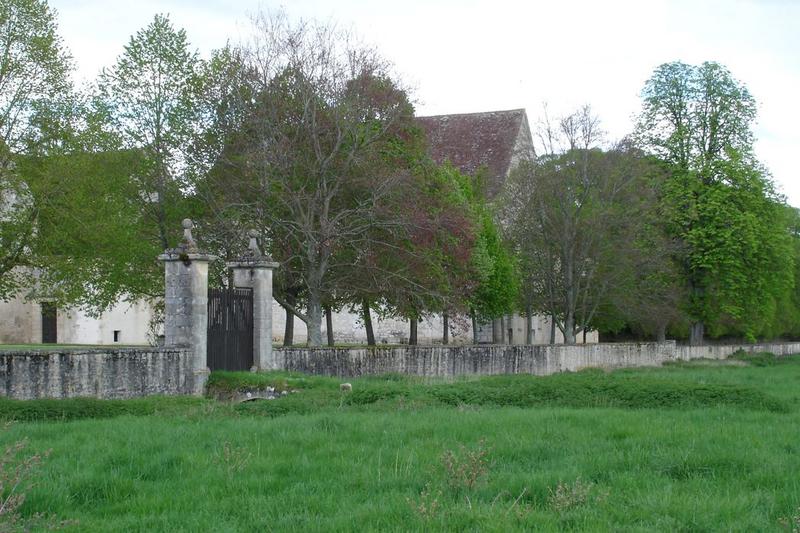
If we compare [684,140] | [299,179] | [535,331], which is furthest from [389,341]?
[299,179]

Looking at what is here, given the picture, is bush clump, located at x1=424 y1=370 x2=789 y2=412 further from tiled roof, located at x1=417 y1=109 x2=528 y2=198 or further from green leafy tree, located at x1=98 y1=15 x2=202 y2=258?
tiled roof, located at x1=417 y1=109 x2=528 y2=198

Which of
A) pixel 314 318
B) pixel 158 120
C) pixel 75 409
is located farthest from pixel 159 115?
pixel 75 409

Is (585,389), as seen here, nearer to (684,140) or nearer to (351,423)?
(351,423)

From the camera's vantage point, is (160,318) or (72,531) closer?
(72,531)

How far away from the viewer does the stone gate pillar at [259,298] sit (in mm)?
20119

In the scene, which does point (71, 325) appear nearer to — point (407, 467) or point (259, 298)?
point (259, 298)

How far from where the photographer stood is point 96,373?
15.9 meters

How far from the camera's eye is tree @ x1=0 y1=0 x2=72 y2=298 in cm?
2356

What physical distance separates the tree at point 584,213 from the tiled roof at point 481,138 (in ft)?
26.9

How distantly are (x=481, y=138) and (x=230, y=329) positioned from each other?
3304 centimetres

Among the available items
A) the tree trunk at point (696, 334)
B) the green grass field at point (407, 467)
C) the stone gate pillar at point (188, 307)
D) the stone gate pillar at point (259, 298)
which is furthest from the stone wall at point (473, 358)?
the green grass field at point (407, 467)

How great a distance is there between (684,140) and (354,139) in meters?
21.1

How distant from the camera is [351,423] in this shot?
11727 millimetres

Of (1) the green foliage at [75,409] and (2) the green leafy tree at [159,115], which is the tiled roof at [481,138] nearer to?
(2) the green leafy tree at [159,115]
